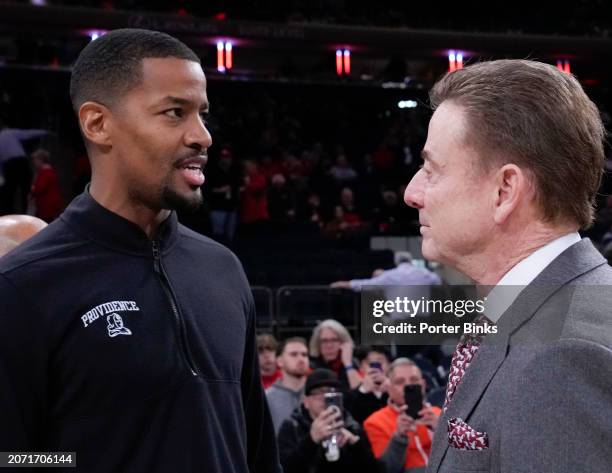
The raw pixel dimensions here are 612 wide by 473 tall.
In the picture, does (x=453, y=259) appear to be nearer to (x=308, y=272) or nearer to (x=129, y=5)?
(x=308, y=272)

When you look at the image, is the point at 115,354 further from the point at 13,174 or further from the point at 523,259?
the point at 13,174

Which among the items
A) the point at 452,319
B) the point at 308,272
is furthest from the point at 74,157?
the point at 452,319

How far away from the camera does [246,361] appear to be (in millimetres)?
2408

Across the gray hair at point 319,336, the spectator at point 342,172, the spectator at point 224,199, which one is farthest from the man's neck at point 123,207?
the spectator at point 342,172

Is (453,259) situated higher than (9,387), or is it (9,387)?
(453,259)

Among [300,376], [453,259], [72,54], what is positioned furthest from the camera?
[72,54]

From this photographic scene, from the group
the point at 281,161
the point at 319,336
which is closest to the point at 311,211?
the point at 281,161

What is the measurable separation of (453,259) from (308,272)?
970 centimetres

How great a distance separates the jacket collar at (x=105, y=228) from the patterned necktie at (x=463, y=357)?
871 mm

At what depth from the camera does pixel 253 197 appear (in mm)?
12930

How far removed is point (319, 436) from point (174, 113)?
9.48ft

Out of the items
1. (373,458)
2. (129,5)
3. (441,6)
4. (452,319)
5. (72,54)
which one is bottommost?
(373,458)

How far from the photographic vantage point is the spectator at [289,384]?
5609mm

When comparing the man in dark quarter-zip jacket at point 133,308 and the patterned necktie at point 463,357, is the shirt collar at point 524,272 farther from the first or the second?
the man in dark quarter-zip jacket at point 133,308
